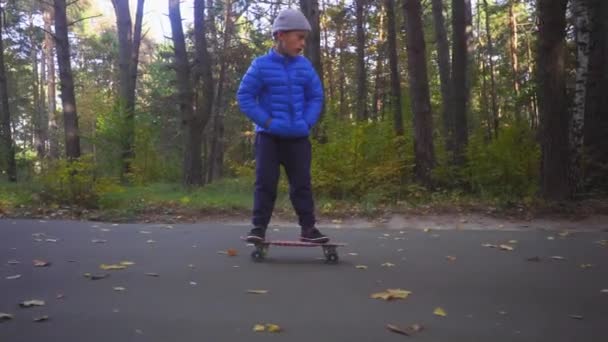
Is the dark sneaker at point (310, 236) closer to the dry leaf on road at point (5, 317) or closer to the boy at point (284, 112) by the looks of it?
the boy at point (284, 112)

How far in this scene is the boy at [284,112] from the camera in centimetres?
525

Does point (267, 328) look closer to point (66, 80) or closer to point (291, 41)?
point (291, 41)

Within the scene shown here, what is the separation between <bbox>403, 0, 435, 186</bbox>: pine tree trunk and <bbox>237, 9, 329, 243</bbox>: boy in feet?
26.0

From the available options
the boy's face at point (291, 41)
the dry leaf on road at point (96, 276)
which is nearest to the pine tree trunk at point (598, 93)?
the boy's face at point (291, 41)

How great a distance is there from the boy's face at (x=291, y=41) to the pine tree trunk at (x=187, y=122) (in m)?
11.6

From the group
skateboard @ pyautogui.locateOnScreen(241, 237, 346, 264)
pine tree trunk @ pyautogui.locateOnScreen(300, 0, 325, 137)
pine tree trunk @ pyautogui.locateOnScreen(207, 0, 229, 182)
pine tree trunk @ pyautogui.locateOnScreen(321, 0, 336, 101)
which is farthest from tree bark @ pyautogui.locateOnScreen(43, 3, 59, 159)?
skateboard @ pyautogui.locateOnScreen(241, 237, 346, 264)

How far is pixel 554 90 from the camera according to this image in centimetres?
903

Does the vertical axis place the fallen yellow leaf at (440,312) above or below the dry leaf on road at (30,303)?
below

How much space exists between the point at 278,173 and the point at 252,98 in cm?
72

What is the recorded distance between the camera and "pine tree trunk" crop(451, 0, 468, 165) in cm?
1572

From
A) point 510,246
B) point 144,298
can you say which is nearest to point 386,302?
point 144,298

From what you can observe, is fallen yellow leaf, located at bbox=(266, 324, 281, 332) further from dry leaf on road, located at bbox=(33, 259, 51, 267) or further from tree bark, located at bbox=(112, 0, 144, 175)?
tree bark, located at bbox=(112, 0, 144, 175)

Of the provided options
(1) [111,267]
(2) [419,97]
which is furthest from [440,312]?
(2) [419,97]

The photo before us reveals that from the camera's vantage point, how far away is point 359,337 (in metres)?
3.18
